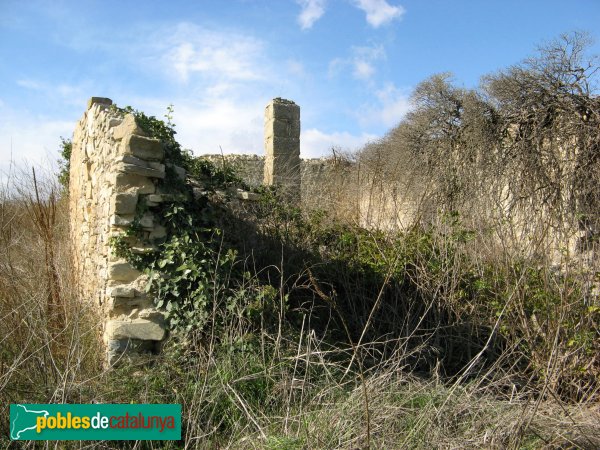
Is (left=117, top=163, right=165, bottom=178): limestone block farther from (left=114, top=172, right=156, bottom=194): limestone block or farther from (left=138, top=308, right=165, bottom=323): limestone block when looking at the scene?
(left=138, top=308, right=165, bottom=323): limestone block

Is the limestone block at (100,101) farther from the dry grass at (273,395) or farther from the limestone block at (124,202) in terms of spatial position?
the dry grass at (273,395)

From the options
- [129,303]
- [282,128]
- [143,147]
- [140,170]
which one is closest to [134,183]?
[140,170]

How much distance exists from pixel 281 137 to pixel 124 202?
Answer: 6.79 m

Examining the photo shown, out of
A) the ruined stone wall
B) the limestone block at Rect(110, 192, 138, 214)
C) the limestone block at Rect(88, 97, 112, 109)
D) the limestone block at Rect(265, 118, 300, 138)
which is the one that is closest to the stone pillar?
the limestone block at Rect(265, 118, 300, 138)

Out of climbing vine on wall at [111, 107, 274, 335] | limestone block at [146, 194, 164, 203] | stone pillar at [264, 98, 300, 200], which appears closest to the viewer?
climbing vine on wall at [111, 107, 274, 335]

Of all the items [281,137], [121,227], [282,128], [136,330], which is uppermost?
[282,128]

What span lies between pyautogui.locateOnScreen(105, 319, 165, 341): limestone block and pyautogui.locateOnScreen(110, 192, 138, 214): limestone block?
0.96 meters

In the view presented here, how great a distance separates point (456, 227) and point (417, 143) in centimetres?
583

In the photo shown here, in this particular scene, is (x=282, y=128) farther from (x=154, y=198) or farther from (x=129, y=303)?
(x=129, y=303)

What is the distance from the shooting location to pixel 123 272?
176 inches

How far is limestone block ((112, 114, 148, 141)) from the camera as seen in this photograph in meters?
4.66

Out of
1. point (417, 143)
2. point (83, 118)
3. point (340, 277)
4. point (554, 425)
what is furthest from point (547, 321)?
point (417, 143)

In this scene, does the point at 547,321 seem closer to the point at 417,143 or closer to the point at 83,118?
the point at 83,118

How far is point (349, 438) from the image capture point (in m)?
3.08
